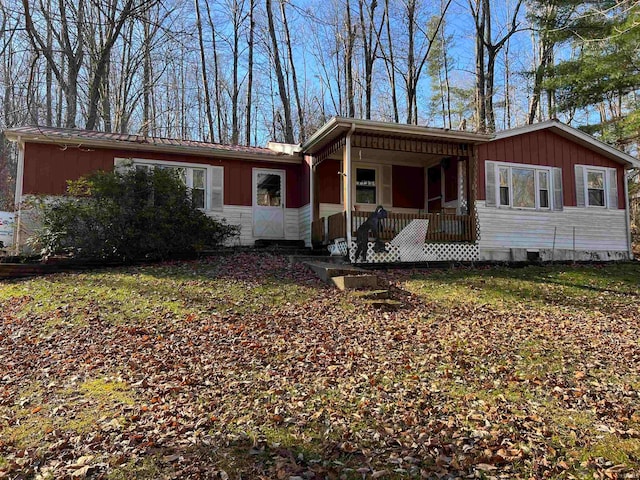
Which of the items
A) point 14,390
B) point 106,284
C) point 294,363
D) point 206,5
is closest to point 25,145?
point 106,284

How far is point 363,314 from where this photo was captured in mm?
6621

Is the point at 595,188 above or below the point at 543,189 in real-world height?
above

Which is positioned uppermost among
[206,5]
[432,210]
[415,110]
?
[206,5]

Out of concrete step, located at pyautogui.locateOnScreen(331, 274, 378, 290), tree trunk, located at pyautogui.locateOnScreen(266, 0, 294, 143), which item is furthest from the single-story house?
tree trunk, located at pyautogui.locateOnScreen(266, 0, 294, 143)

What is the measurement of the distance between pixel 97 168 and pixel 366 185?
7365 millimetres

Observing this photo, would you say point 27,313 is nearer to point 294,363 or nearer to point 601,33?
point 294,363

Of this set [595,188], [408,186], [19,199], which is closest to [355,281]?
[408,186]

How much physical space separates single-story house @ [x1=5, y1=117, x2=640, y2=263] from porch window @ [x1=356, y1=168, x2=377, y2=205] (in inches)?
1.2

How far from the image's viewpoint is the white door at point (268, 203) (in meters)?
12.9

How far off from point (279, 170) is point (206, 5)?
12.2 metres

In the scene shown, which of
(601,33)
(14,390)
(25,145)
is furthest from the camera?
(601,33)

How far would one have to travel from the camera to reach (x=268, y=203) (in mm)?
13086

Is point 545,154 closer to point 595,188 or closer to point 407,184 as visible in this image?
→ point 595,188

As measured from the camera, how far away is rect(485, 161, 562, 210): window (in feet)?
39.4
